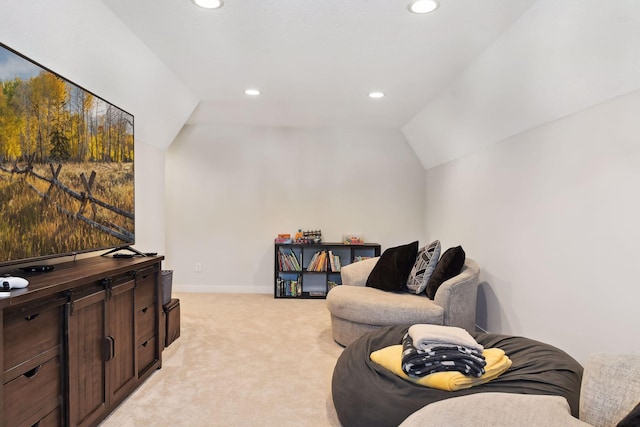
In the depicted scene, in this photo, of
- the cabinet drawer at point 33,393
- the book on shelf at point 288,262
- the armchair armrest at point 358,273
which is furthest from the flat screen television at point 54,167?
the book on shelf at point 288,262

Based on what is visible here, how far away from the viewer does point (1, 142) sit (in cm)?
175

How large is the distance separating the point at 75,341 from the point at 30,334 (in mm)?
317

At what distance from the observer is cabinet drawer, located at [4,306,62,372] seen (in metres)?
1.56

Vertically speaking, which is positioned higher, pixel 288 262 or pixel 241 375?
pixel 288 262

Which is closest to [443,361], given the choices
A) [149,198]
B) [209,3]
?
[209,3]

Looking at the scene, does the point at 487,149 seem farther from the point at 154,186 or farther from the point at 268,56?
the point at 154,186


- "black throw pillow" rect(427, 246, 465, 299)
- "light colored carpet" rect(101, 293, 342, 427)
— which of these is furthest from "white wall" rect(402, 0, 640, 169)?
"light colored carpet" rect(101, 293, 342, 427)

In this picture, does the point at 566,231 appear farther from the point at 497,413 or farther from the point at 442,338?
the point at 497,413

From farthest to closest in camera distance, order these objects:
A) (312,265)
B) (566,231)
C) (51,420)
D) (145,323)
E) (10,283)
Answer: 1. (312,265)
2. (145,323)
3. (566,231)
4. (51,420)
5. (10,283)

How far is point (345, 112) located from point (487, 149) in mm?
1803

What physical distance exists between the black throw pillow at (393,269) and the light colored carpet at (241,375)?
697mm

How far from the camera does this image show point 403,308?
326cm

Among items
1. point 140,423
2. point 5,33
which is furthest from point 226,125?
point 140,423

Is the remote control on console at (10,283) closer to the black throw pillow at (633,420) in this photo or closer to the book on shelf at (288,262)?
the black throw pillow at (633,420)
